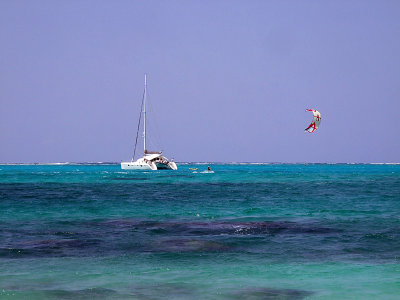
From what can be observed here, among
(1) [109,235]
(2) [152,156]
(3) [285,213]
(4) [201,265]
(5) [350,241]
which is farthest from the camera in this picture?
(2) [152,156]

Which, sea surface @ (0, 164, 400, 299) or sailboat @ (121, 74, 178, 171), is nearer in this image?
sea surface @ (0, 164, 400, 299)

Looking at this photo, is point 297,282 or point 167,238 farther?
point 167,238

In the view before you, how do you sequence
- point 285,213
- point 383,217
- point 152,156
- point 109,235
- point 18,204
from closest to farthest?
point 109,235 < point 383,217 < point 285,213 < point 18,204 < point 152,156

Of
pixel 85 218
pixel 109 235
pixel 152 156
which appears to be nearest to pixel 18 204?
pixel 85 218

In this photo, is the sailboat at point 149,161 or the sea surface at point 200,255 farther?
the sailboat at point 149,161

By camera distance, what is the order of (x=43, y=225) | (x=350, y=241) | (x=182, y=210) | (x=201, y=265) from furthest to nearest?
1. (x=182, y=210)
2. (x=43, y=225)
3. (x=350, y=241)
4. (x=201, y=265)

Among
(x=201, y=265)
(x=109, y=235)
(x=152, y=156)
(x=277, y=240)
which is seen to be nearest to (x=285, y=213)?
(x=277, y=240)

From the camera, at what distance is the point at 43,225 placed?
2245 cm

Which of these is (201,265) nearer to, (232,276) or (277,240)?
(232,276)

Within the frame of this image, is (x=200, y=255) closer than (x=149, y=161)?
Yes

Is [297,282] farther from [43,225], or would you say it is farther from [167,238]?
[43,225]

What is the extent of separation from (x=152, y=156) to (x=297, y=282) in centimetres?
9756

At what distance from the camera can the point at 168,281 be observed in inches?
486

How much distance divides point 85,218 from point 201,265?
1263 centimetres
